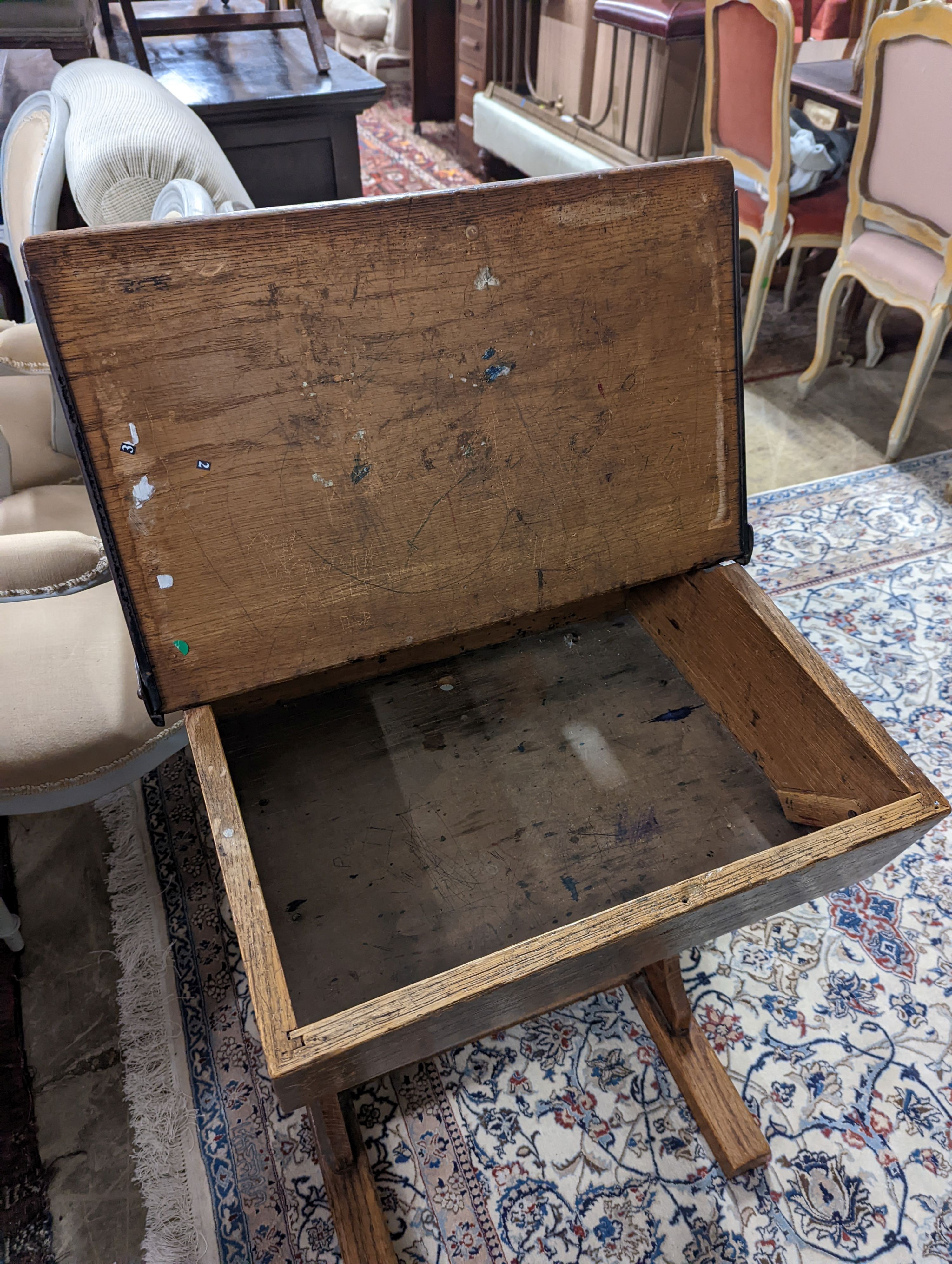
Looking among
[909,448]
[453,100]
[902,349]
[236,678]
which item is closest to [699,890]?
[236,678]

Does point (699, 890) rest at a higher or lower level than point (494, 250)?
lower

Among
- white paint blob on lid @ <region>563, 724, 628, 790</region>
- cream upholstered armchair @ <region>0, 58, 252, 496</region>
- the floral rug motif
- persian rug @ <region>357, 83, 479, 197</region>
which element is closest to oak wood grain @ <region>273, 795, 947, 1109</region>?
white paint blob on lid @ <region>563, 724, 628, 790</region>

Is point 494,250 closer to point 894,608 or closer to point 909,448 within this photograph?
point 894,608

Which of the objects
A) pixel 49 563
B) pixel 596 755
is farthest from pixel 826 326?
pixel 49 563

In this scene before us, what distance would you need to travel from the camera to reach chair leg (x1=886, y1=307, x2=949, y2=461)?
2.20 metres

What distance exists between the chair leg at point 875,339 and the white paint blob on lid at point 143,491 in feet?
8.94

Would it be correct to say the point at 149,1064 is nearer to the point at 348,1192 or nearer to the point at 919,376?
the point at 348,1192

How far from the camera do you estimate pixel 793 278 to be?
3000 millimetres

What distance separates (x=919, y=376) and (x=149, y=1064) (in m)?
2.40

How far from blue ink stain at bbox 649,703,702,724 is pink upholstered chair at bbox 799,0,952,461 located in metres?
1.75

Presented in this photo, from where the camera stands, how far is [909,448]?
7.99 ft

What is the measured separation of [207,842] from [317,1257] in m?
0.64

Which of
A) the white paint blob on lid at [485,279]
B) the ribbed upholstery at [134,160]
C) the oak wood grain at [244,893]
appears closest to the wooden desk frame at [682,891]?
the oak wood grain at [244,893]

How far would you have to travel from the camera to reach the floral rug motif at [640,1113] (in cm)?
106
